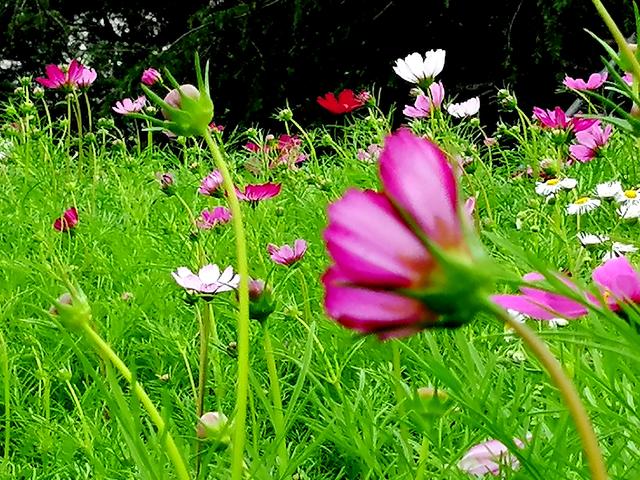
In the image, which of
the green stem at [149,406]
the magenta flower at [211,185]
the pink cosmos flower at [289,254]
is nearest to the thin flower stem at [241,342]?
the green stem at [149,406]

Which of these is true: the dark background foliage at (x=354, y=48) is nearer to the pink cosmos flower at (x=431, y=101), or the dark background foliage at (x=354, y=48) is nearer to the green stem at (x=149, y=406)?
the pink cosmos flower at (x=431, y=101)

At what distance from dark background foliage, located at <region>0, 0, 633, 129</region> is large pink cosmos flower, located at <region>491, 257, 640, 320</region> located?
2893 millimetres

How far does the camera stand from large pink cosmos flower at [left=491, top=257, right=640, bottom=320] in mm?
304

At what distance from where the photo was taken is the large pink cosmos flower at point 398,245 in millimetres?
220

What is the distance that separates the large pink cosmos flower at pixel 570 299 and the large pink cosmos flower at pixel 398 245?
0.06 metres

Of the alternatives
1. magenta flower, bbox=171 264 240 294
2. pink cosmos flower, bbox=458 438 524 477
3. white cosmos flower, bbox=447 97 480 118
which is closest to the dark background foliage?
white cosmos flower, bbox=447 97 480 118

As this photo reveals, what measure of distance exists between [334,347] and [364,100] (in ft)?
2.80

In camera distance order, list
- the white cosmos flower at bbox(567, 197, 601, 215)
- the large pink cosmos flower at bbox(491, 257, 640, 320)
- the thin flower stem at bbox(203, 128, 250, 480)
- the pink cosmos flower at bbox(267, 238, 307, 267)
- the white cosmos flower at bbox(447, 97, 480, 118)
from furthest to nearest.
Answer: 1. the white cosmos flower at bbox(447, 97, 480, 118)
2. the white cosmos flower at bbox(567, 197, 601, 215)
3. the pink cosmos flower at bbox(267, 238, 307, 267)
4. the thin flower stem at bbox(203, 128, 250, 480)
5. the large pink cosmos flower at bbox(491, 257, 640, 320)

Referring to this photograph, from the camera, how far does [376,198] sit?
0.73 ft

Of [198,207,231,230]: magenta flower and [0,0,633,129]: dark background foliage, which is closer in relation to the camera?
[198,207,231,230]: magenta flower

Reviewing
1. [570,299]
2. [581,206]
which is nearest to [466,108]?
[581,206]

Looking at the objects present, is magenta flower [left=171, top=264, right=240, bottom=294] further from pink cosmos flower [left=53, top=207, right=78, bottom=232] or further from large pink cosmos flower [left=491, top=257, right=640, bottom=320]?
pink cosmos flower [left=53, top=207, right=78, bottom=232]

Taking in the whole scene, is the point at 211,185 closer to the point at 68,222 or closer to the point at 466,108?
the point at 68,222

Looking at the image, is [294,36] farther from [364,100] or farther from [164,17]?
[364,100]
